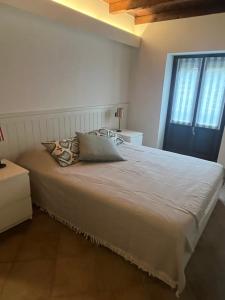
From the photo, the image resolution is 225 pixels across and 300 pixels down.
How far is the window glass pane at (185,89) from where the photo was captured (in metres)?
3.68

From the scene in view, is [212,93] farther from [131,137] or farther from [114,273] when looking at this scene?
[114,273]

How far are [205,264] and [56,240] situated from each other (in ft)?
4.45

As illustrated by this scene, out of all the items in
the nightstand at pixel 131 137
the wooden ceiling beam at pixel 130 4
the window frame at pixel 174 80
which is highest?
the wooden ceiling beam at pixel 130 4

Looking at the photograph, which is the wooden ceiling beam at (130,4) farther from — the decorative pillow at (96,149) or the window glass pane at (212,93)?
the decorative pillow at (96,149)

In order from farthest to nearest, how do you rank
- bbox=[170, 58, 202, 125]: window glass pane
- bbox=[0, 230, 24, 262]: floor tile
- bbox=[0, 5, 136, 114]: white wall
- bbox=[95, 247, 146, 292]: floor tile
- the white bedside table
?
bbox=[170, 58, 202, 125]: window glass pane, bbox=[0, 5, 136, 114]: white wall, the white bedside table, bbox=[0, 230, 24, 262]: floor tile, bbox=[95, 247, 146, 292]: floor tile

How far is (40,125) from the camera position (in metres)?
2.69

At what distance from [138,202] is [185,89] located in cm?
285

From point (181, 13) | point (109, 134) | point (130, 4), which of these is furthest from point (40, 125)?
point (181, 13)

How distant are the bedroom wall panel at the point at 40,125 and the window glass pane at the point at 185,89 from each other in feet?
4.77

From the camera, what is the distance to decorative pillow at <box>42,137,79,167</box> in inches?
93.0

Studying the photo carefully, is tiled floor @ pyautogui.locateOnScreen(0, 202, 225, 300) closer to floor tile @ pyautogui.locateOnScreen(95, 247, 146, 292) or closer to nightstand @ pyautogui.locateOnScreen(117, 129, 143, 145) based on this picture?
floor tile @ pyautogui.locateOnScreen(95, 247, 146, 292)

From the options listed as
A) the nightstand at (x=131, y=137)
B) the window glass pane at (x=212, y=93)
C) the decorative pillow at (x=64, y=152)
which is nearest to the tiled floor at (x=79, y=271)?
the decorative pillow at (x=64, y=152)

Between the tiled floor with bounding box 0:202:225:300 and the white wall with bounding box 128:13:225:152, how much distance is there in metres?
2.47

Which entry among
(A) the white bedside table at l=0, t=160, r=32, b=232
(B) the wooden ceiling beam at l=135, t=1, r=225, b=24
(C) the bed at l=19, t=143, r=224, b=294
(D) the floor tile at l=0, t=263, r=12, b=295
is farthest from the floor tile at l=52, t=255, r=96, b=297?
(B) the wooden ceiling beam at l=135, t=1, r=225, b=24
